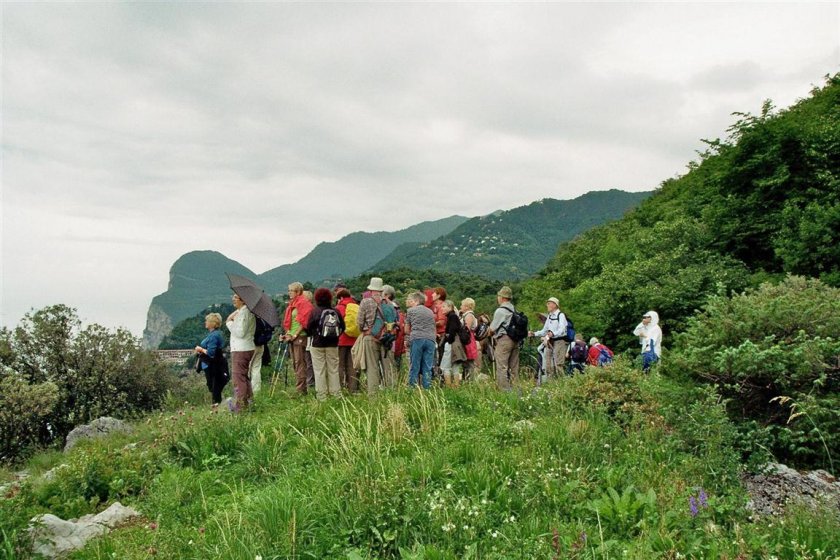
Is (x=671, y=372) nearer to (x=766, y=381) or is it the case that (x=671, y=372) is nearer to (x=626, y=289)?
(x=766, y=381)

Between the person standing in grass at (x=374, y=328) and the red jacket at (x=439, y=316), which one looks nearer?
the person standing in grass at (x=374, y=328)

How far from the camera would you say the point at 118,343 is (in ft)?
71.4

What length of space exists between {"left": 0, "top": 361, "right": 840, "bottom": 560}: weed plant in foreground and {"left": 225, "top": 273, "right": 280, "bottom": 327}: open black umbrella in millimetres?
2629

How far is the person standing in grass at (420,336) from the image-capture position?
398 inches

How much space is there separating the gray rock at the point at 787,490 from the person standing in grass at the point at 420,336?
5.59m

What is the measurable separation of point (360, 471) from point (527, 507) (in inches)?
58.4

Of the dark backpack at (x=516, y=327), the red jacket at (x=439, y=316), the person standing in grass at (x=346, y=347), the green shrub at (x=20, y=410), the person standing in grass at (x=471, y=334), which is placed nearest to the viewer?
the person standing in grass at (x=346, y=347)

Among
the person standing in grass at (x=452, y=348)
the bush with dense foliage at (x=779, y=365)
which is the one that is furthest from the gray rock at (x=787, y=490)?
the person standing in grass at (x=452, y=348)

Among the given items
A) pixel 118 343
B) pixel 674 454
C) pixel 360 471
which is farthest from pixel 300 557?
pixel 118 343

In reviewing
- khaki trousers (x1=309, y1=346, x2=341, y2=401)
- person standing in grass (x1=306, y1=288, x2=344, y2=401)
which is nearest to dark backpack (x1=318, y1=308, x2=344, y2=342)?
person standing in grass (x1=306, y1=288, x2=344, y2=401)

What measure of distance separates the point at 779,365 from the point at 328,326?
668 centimetres

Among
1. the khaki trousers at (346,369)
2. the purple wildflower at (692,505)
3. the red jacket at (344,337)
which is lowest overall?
the purple wildflower at (692,505)

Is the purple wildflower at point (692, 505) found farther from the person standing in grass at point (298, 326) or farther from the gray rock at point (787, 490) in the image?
the person standing in grass at point (298, 326)

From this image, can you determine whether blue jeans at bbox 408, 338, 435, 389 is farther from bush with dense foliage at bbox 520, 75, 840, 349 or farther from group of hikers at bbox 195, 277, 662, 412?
bush with dense foliage at bbox 520, 75, 840, 349
